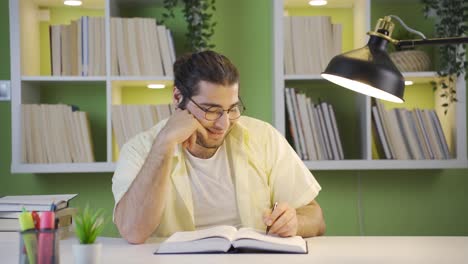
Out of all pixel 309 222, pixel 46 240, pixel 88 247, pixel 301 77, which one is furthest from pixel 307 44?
pixel 46 240

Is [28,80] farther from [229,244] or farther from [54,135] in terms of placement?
[229,244]

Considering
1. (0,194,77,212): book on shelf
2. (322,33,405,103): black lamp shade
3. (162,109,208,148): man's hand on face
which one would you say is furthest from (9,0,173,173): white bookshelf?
(322,33,405,103): black lamp shade

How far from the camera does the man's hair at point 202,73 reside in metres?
2.43

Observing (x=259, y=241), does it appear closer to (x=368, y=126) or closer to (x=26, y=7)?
(x=368, y=126)

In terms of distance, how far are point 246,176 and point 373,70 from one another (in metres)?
0.87

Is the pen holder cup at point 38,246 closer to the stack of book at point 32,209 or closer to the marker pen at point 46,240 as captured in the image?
the marker pen at point 46,240

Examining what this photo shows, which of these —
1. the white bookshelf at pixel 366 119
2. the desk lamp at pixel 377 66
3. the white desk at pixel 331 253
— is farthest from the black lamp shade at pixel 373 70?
the white bookshelf at pixel 366 119

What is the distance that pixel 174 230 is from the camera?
7.98ft

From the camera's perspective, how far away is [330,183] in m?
3.58

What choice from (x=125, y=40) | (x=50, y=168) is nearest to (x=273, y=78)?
(x=125, y=40)

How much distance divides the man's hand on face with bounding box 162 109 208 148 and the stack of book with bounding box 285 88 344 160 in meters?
0.93

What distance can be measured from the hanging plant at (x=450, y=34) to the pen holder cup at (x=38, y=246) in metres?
2.22

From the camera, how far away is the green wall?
3.58 metres

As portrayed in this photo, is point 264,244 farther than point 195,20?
No
